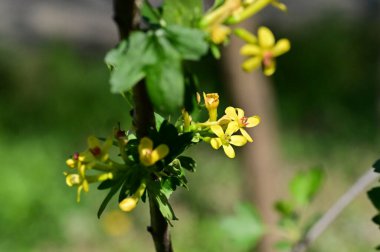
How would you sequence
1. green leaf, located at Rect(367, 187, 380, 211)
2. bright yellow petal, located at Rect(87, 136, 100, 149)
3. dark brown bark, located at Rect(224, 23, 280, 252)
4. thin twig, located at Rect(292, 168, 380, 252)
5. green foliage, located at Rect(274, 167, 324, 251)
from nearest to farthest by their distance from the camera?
bright yellow petal, located at Rect(87, 136, 100, 149)
green leaf, located at Rect(367, 187, 380, 211)
thin twig, located at Rect(292, 168, 380, 252)
green foliage, located at Rect(274, 167, 324, 251)
dark brown bark, located at Rect(224, 23, 280, 252)

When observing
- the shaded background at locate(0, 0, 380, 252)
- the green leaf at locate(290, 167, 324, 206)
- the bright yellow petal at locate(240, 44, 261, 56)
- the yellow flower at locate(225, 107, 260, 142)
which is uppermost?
the shaded background at locate(0, 0, 380, 252)

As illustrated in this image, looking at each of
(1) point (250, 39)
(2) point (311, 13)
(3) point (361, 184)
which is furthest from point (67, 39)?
(1) point (250, 39)

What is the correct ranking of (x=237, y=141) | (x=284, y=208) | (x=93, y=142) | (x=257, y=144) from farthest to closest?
(x=257, y=144), (x=284, y=208), (x=237, y=141), (x=93, y=142)

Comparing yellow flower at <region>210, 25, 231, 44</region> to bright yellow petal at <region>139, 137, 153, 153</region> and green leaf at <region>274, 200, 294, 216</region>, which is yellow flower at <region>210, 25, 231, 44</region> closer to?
bright yellow petal at <region>139, 137, 153, 153</region>

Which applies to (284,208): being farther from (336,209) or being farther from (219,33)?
(219,33)

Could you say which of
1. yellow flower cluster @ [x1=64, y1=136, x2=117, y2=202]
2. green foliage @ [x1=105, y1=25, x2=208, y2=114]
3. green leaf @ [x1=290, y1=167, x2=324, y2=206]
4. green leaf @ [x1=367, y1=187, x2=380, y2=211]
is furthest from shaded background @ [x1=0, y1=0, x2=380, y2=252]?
green foliage @ [x1=105, y1=25, x2=208, y2=114]

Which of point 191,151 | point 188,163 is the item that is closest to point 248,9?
point 188,163
